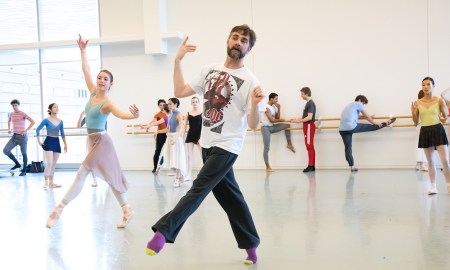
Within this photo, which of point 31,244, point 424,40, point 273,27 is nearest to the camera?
point 31,244

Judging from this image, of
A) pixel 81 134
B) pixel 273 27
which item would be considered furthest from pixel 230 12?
pixel 81 134

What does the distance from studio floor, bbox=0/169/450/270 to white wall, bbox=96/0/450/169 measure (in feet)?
9.24

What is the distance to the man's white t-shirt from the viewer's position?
271cm

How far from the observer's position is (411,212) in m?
4.42

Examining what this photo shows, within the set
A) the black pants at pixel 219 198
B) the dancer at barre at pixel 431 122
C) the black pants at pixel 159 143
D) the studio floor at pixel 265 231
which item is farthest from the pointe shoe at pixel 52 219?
the black pants at pixel 159 143

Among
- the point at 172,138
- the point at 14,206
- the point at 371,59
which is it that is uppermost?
the point at 371,59

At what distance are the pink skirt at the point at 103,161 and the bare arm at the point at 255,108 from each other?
1897 millimetres

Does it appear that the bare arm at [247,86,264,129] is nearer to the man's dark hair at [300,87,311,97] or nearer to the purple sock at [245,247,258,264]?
the purple sock at [245,247,258,264]

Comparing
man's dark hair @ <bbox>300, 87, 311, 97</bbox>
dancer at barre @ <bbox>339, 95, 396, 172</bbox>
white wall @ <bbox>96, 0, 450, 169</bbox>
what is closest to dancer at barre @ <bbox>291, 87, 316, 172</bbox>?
man's dark hair @ <bbox>300, 87, 311, 97</bbox>

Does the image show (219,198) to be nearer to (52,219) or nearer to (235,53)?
(235,53)

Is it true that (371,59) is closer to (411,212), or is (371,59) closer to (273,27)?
(273,27)

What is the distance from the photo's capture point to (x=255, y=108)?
2.63 meters

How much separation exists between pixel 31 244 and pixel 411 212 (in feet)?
11.9

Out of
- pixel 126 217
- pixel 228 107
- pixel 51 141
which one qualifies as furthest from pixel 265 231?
pixel 51 141
